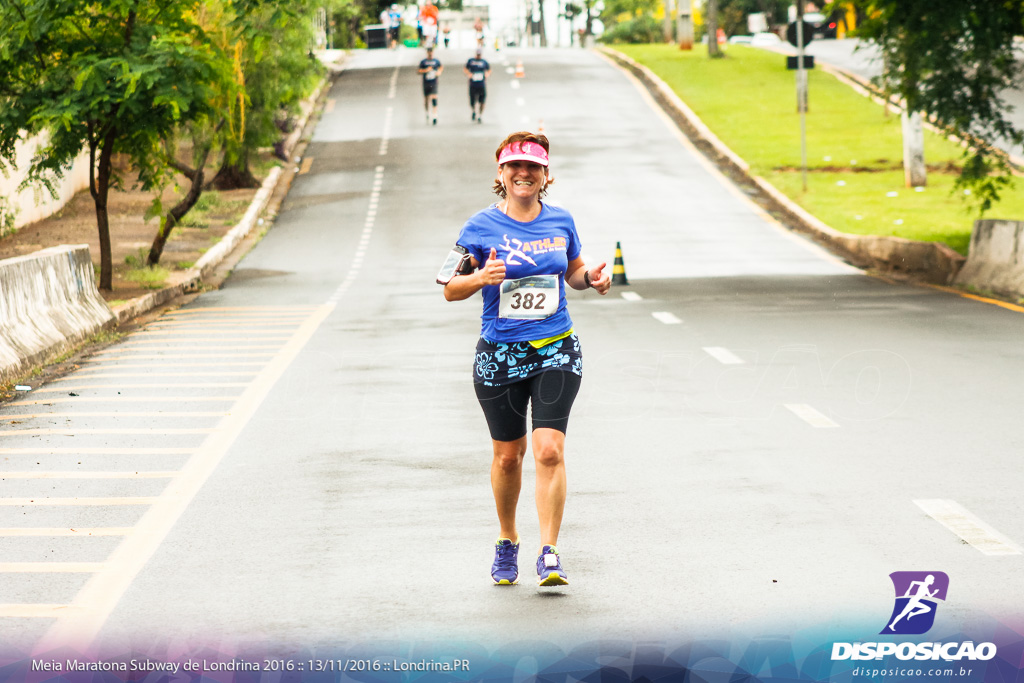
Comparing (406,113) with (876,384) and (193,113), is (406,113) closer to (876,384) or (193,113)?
(193,113)

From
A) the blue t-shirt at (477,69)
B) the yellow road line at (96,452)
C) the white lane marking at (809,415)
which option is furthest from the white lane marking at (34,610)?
the blue t-shirt at (477,69)

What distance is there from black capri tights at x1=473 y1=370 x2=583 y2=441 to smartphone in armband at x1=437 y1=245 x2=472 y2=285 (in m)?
0.51

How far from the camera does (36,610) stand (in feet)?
20.1

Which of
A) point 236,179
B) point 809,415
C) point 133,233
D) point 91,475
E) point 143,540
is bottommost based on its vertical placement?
point 236,179

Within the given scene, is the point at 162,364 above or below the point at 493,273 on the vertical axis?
below

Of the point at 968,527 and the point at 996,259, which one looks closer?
the point at 968,527

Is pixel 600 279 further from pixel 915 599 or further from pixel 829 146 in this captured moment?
pixel 829 146

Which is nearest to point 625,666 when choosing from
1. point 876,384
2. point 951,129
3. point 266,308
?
point 876,384

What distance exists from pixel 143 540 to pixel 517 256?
97.0 inches

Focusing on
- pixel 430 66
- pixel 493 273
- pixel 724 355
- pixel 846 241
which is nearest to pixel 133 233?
pixel 846 241

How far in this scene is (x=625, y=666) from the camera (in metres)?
5.28

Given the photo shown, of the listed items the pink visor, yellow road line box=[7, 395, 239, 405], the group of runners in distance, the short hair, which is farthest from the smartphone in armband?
Result: the group of runners in distance

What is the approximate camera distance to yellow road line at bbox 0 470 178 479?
905cm

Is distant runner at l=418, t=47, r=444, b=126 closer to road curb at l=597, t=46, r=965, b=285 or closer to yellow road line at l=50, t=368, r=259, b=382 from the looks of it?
road curb at l=597, t=46, r=965, b=285
